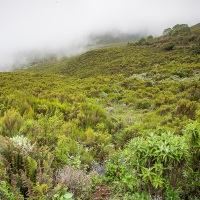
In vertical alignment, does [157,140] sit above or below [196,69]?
above

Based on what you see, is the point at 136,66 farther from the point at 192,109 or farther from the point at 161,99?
the point at 192,109

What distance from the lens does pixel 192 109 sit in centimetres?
770

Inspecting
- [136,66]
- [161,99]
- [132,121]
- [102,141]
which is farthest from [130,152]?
[136,66]

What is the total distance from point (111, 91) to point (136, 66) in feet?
36.2

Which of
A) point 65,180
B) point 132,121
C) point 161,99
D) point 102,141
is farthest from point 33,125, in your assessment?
point 161,99

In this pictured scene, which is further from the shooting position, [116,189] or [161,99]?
[161,99]

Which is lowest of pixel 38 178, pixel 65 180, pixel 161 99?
pixel 161 99

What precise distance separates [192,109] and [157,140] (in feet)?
18.6

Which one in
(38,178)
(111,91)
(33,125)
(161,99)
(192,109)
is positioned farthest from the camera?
(111,91)

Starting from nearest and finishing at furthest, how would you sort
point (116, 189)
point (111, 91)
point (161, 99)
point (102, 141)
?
point (116, 189) → point (102, 141) → point (161, 99) → point (111, 91)

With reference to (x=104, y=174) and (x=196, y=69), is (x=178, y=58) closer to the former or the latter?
(x=196, y=69)

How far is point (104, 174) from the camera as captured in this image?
3.72m

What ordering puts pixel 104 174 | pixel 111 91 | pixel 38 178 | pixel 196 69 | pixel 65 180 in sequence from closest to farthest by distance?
pixel 38 178 → pixel 65 180 → pixel 104 174 → pixel 111 91 → pixel 196 69

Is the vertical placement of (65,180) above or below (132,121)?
above
